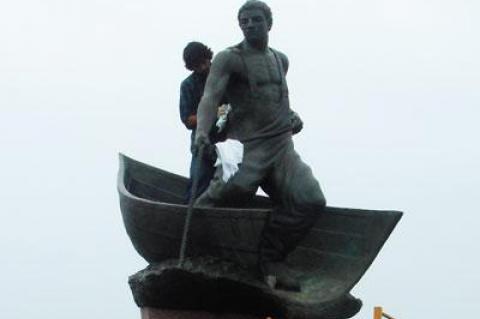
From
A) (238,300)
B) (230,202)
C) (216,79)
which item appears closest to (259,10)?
(216,79)

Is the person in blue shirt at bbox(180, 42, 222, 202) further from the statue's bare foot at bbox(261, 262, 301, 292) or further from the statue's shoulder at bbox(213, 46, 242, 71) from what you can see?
A: the statue's bare foot at bbox(261, 262, 301, 292)

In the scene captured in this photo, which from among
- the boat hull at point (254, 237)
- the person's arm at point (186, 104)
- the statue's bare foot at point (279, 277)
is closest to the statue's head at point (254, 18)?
the person's arm at point (186, 104)

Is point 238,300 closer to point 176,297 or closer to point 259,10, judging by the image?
point 176,297

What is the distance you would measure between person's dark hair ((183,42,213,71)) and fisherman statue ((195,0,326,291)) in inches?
19.0

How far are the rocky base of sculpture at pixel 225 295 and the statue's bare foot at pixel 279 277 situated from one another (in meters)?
0.06

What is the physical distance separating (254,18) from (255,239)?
5.37ft

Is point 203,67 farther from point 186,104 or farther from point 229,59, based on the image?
point 229,59

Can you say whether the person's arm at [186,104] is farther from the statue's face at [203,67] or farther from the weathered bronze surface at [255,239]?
the weathered bronze surface at [255,239]

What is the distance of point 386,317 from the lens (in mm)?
9117

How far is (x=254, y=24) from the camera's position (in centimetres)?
1023

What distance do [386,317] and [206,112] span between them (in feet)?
6.82

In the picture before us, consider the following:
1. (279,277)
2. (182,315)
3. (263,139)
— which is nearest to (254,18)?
(263,139)

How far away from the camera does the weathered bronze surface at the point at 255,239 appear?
32.0 ft

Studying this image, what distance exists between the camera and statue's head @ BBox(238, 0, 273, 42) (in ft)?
33.5
